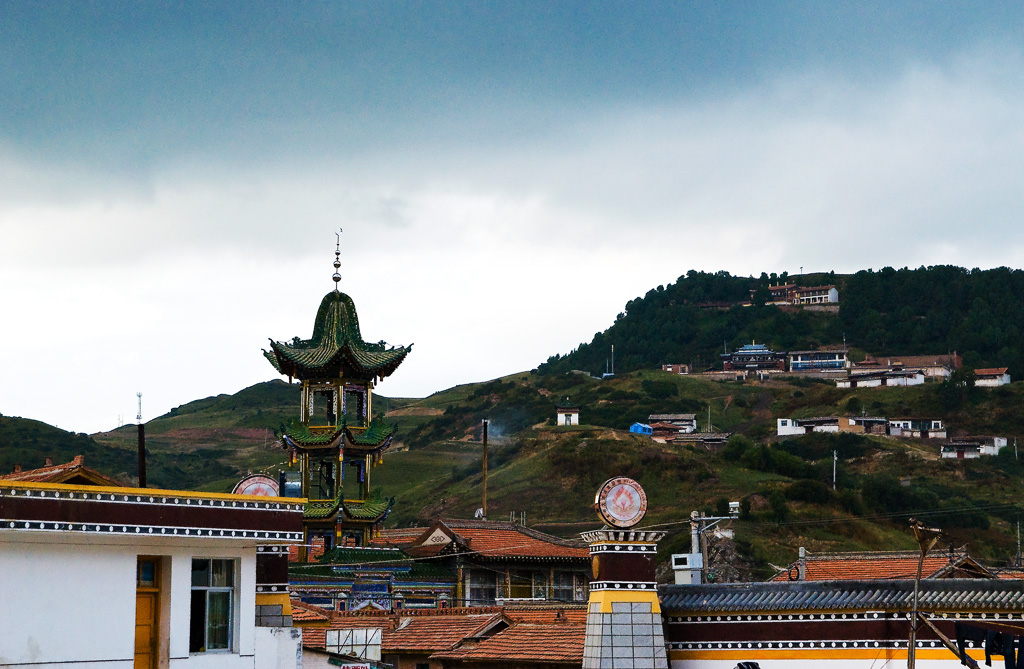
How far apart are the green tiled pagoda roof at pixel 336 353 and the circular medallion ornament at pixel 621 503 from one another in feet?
102

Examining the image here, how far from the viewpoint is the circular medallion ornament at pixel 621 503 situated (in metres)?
26.2

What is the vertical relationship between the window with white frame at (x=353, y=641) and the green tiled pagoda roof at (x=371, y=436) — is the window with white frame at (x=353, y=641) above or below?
below

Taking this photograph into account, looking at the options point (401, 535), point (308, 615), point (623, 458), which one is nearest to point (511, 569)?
point (308, 615)

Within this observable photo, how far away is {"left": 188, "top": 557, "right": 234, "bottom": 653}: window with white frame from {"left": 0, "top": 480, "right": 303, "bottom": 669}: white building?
0.02 metres

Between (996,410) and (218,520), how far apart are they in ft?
501

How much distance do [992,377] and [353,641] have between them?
520 feet

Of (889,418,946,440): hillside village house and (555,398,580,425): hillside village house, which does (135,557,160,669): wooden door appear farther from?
(889,418,946,440): hillside village house

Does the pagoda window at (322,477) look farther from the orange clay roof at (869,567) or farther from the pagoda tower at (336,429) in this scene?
the orange clay roof at (869,567)

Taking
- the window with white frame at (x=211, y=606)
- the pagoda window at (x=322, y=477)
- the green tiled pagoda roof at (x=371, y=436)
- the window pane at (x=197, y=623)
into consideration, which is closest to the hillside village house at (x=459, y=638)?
A: the window with white frame at (x=211, y=606)

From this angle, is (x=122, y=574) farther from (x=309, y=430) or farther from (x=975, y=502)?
(x=975, y=502)

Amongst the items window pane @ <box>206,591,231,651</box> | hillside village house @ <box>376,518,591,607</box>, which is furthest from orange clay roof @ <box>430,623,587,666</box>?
hillside village house @ <box>376,518,591,607</box>

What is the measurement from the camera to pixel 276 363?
5778 cm

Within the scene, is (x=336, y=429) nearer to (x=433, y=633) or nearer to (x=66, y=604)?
(x=433, y=633)

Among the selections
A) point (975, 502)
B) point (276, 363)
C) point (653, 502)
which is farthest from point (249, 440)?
point (276, 363)
